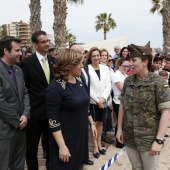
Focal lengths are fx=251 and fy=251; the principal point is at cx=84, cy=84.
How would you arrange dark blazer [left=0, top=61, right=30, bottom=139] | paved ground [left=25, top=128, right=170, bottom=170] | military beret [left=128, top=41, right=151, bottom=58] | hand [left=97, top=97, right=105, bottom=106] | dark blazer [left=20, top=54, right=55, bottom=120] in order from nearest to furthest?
military beret [left=128, top=41, right=151, bottom=58]
dark blazer [left=0, top=61, right=30, bottom=139]
dark blazer [left=20, top=54, right=55, bottom=120]
paved ground [left=25, top=128, right=170, bottom=170]
hand [left=97, top=97, right=105, bottom=106]

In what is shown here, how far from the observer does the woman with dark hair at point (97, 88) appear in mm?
4458

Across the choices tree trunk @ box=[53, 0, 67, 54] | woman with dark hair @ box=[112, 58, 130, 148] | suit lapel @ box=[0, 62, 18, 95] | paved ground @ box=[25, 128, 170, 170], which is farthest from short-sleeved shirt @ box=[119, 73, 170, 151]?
tree trunk @ box=[53, 0, 67, 54]

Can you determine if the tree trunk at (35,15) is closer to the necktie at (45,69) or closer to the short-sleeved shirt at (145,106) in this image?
the necktie at (45,69)

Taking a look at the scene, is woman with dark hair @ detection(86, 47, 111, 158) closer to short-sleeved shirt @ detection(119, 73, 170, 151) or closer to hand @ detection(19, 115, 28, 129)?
hand @ detection(19, 115, 28, 129)

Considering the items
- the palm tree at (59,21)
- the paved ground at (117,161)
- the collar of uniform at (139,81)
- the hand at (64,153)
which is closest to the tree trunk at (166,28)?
the palm tree at (59,21)

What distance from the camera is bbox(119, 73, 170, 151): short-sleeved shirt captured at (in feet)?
8.13

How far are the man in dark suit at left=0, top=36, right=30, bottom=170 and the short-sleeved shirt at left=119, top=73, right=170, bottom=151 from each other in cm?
124

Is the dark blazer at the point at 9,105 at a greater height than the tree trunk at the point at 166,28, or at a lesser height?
lesser

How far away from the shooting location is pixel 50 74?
342 centimetres

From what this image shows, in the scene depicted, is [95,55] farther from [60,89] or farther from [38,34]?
[60,89]

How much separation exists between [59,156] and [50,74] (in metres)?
1.33

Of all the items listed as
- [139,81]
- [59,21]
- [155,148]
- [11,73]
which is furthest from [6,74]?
[59,21]

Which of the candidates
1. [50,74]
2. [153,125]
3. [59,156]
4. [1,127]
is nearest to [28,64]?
[50,74]

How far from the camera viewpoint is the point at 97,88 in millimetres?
4516
